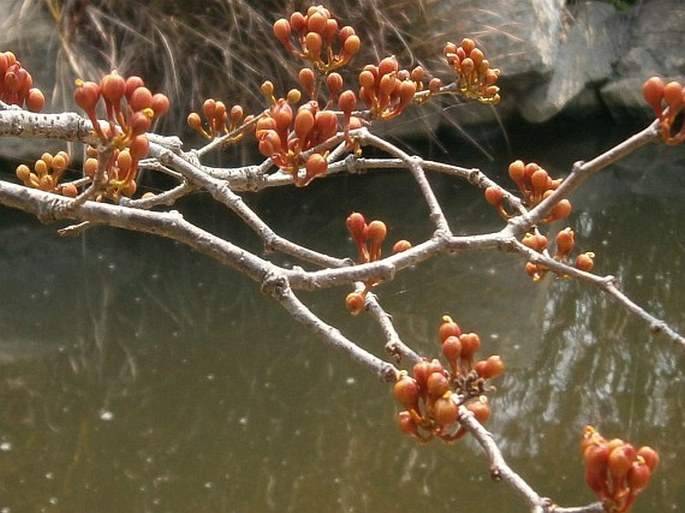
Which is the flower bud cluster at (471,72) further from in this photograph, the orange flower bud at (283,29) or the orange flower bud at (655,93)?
the orange flower bud at (655,93)

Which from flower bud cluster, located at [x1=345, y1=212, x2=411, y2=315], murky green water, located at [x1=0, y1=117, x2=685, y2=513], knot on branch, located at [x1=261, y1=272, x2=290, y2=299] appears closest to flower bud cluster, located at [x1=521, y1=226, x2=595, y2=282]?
flower bud cluster, located at [x1=345, y1=212, x2=411, y2=315]

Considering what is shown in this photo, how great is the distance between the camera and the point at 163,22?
2.81m

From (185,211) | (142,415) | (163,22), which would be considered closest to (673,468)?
(142,415)

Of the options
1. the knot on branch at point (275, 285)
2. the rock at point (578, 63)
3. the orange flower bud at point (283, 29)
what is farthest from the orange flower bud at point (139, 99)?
the rock at point (578, 63)

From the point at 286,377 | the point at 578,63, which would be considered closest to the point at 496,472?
→ the point at 286,377

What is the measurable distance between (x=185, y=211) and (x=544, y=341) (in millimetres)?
1138

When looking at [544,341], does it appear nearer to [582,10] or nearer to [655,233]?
[655,233]

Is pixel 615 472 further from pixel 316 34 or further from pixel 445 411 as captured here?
pixel 316 34

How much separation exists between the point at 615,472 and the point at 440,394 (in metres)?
0.08

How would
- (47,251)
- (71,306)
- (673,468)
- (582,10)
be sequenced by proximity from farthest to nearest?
(582,10), (47,251), (71,306), (673,468)

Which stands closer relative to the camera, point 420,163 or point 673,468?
point 420,163

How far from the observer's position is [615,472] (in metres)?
0.41

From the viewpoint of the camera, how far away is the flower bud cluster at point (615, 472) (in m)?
0.41

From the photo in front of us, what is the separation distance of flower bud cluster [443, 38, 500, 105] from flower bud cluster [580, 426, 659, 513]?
642mm
